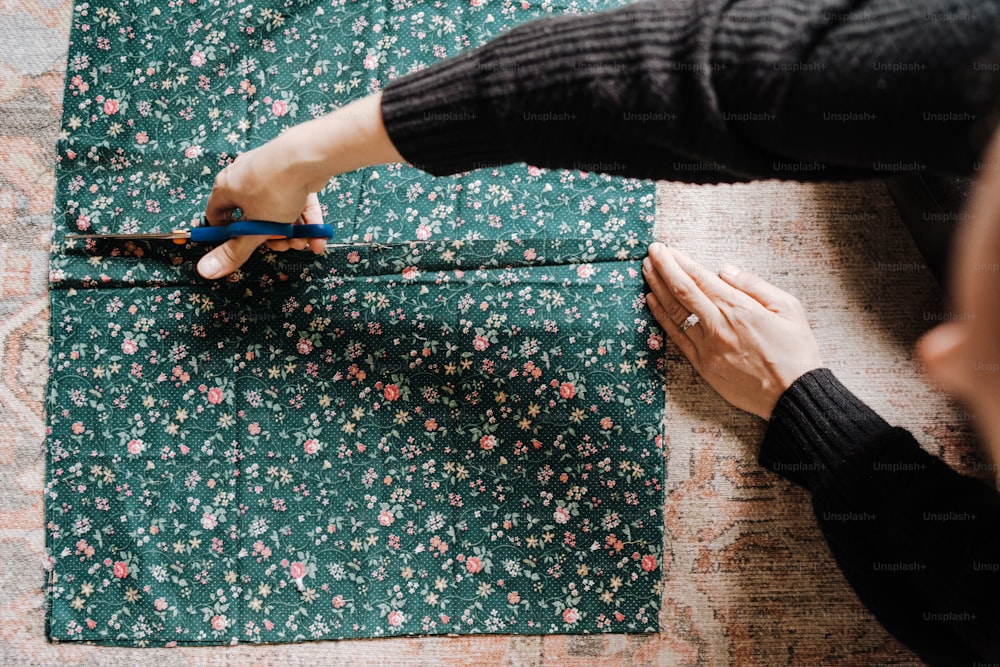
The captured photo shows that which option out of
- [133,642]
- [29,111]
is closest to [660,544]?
[133,642]

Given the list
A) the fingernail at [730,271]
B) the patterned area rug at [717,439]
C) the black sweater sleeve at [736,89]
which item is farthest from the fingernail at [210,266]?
the fingernail at [730,271]

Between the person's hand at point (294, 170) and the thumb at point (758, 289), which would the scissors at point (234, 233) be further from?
the thumb at point (758, 289)

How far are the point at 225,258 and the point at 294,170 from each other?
20cm

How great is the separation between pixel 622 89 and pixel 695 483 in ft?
1.95

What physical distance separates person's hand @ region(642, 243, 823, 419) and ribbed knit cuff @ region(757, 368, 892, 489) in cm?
2

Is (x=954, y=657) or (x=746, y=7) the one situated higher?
(x=746, y=7)

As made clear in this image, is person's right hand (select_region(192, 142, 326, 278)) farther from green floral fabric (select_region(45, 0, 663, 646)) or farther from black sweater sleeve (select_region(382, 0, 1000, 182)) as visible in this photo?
black sweater sleeve (select_region(382, 0, 1000, 182))

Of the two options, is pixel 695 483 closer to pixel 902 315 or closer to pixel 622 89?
pixel 902 315

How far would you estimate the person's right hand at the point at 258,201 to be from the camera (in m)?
0.78

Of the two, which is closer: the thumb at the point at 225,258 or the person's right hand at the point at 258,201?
the person's right hand at the point at 258,201

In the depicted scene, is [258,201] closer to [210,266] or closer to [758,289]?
[210,266]

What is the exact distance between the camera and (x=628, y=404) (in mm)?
956

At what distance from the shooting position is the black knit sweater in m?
0.53

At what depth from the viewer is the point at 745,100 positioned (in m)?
0.56
